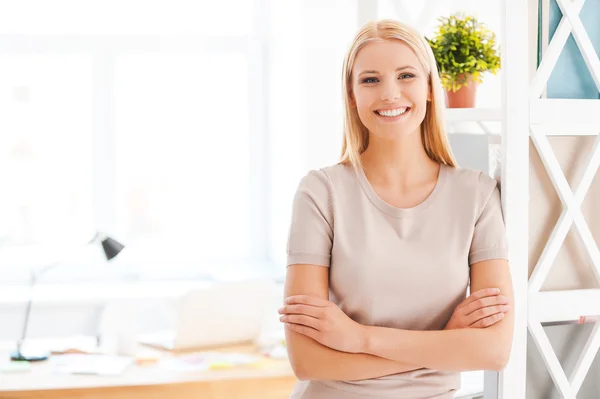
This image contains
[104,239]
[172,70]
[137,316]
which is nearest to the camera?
[104,239]

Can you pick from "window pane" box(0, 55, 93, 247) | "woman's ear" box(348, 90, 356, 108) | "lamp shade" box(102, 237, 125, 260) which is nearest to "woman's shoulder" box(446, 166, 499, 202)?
"woman's ear" box(348, 90, 356, 108)

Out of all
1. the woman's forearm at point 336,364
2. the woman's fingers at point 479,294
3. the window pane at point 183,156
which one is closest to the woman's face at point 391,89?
the woman's fingers at point 479,294

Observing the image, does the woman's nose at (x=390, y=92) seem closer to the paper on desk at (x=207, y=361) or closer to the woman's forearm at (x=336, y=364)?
the woman's forearm at (x=336, y=364)

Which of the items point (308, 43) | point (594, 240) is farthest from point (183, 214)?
point (594, 240)

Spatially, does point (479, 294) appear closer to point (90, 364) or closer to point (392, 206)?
point (392, 206)

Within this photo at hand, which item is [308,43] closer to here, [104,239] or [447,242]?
[104,239]

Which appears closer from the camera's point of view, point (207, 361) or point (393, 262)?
point (393, 262)

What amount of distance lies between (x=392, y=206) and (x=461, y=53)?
0.76 m

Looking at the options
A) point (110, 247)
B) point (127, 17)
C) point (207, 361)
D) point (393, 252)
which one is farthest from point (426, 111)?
point (127, 17)

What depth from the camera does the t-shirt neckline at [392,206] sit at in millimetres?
1694

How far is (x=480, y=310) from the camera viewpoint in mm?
→ 1638

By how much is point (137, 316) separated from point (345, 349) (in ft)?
10.2

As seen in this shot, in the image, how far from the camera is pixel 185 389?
3.08 meters

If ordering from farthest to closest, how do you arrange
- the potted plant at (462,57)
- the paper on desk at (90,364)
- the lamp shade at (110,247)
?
the lamp shade at (110,247), the paper on desk at (90,364), the potted plant at (462,57)
